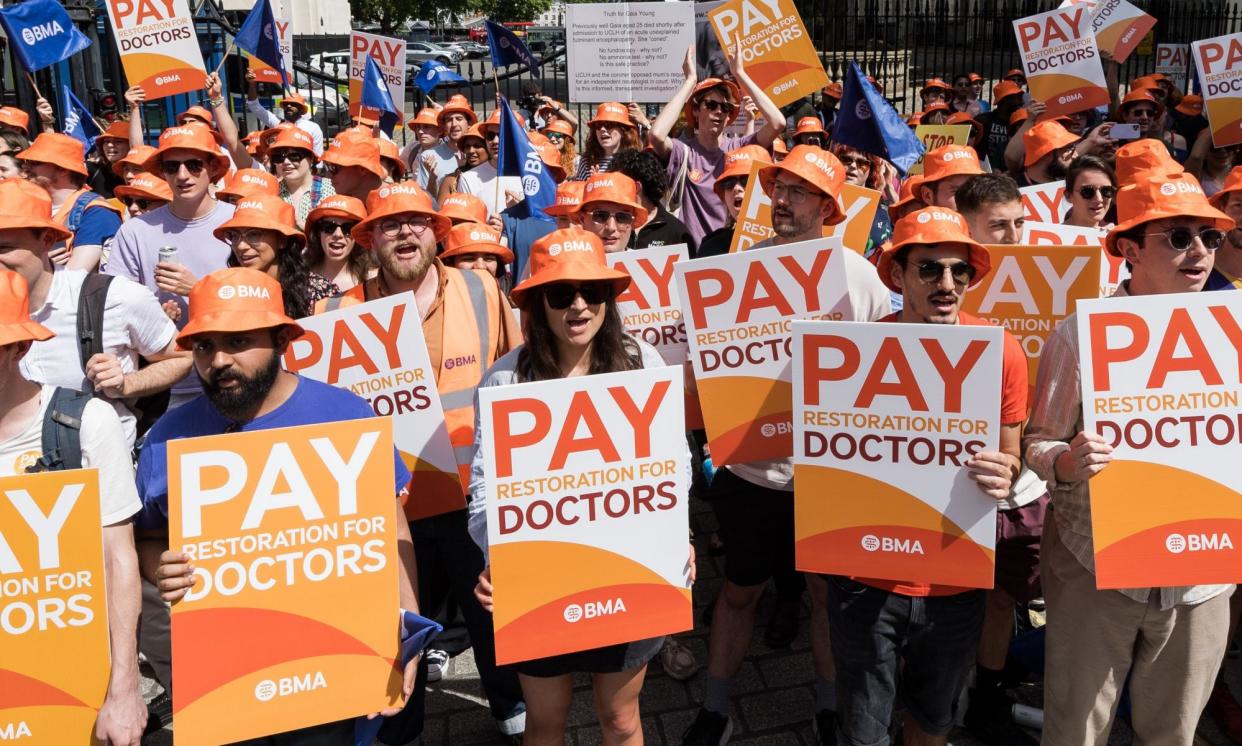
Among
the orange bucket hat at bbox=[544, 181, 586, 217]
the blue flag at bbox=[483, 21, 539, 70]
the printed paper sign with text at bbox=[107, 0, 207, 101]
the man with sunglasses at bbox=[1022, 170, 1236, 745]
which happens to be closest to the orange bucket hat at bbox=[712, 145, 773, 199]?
the orange bucket hat at bbox=[544, 181, 586, 217]

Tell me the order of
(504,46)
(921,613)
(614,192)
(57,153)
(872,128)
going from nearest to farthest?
(921,613), (614,192), (57,153), (872,128), (504,46)

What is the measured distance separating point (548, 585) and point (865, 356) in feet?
3.91

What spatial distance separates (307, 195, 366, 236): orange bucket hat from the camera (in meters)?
4.83

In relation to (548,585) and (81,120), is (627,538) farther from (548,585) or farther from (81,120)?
(81,120)

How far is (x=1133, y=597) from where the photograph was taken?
3084 mm

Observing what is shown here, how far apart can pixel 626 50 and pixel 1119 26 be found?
200 inches

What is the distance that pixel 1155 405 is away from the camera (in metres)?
2.93

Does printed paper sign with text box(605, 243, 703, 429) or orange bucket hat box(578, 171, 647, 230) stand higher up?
orange bucket hat box(578, 171, 647, 230)

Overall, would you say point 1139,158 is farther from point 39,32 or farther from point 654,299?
point 39,32

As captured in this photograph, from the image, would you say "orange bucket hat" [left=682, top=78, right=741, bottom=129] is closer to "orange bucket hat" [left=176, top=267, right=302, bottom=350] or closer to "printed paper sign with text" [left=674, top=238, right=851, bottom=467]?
"printed paper sign with text" [left=674, top=238, right=851, bottom=467]

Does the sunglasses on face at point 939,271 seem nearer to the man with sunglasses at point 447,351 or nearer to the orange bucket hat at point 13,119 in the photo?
the man with sunglasses at point 447,351

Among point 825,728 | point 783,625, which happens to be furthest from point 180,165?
point 825,728

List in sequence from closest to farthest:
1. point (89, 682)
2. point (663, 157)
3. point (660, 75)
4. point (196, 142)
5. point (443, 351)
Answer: point (89, 682), point (443, 351), point (196, 142), point (663, 157), point (660, 75)

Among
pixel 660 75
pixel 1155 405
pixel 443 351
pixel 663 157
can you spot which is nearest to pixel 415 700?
pixel 443 351
